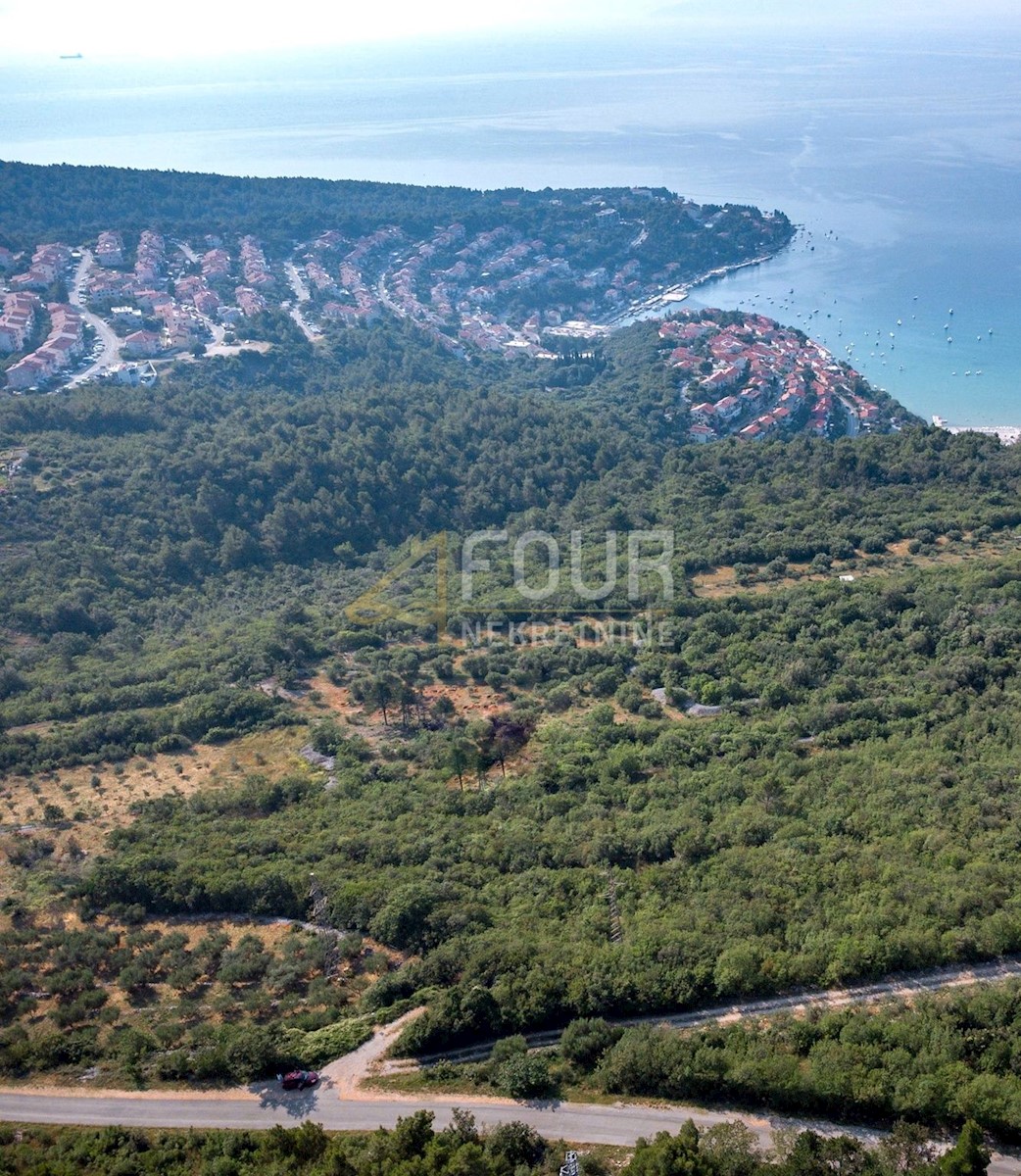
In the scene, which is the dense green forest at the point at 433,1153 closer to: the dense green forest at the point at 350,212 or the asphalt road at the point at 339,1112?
the asphalt road at the point at 339,1112

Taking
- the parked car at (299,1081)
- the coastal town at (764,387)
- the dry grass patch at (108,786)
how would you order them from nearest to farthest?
the parked car at (299,1081) → the dry grass patch at (108,786) → the coastal town at (764,387)

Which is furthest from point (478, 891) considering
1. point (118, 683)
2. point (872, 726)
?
point (118, 683)

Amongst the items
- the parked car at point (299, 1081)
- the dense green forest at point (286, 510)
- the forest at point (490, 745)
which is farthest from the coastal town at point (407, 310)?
the parked car at point (299, 1081)

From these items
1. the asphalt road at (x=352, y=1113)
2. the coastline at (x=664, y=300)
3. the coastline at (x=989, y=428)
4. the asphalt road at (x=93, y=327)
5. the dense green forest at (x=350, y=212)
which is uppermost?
the dense green forest at (x=350, y=212)

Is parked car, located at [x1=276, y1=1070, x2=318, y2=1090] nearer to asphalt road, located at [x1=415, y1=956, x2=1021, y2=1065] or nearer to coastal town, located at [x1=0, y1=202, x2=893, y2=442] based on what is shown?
asphalt road, located at [x1=415, y1=956, x2=1021, y2=1065]

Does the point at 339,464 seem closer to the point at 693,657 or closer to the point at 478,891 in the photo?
the point at 693,657

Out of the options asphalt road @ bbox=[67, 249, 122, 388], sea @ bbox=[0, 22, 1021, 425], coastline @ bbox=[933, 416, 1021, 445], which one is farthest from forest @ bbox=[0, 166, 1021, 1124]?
sea @ bbox=[0, 22, 1021, 425]
